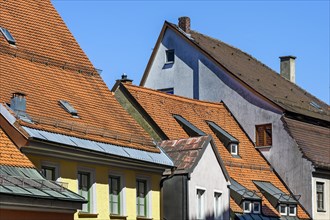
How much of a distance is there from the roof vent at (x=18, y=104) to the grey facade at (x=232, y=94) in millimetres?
20347

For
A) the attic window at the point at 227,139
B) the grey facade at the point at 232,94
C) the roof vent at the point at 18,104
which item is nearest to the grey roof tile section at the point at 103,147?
the roof vent at the point at 18,104

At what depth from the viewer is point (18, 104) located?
2980 centimetres

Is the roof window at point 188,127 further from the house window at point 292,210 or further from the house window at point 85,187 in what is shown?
the house window at point 85,187

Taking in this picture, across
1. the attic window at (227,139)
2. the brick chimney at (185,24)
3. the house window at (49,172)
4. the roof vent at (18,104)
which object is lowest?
the house window at (49,172)

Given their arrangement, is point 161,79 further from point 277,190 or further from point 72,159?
point 72,159

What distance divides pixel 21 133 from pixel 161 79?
23.8 metres

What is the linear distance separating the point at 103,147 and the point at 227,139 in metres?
14.3

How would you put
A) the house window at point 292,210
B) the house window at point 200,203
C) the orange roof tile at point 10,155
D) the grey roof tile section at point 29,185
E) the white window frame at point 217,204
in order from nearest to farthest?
the grey roof tile section at point 29,185 < the orange roof tile at point 10,155 < the house window at point 200,203 < the white window frame at point 217,204 < the house window at point 292,210

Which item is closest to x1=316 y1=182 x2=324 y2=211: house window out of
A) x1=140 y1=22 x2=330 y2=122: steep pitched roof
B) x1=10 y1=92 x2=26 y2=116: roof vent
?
x1=140 y1=22 x2=330 y2=122: steep pitched roof

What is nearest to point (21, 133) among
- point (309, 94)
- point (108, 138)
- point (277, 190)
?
point (108, 138)

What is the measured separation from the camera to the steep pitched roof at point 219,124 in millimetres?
42781

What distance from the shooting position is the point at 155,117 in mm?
42312

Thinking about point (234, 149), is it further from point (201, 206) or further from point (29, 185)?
point (29, 185)

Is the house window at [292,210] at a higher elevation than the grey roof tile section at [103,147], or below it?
below
